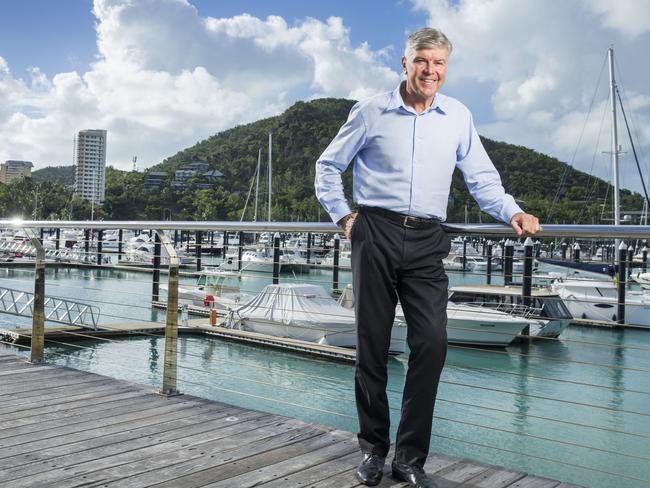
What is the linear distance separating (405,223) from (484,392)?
978cm

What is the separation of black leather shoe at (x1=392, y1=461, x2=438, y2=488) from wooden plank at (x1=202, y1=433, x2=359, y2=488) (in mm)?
295

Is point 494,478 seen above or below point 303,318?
above

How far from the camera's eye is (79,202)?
Result: 268 ft

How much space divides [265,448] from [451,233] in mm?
1074

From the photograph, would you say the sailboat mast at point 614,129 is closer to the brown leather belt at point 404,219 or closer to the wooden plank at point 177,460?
the wooden plank at point 177,460

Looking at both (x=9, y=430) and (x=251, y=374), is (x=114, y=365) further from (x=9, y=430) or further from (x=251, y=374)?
(x=9, y=430)

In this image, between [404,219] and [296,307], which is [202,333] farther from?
[404,219]

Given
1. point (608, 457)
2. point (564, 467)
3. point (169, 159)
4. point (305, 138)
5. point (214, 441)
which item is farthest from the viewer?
point (169, 159)

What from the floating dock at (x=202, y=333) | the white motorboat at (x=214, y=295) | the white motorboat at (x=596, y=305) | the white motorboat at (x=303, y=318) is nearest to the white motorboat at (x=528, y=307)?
the white motorboat at (x=596, y=305)

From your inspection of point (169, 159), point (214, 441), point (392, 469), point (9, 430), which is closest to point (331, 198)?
point (392, 469)

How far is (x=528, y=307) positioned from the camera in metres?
15.6

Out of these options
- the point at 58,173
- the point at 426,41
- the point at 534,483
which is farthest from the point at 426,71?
the point at 58,173

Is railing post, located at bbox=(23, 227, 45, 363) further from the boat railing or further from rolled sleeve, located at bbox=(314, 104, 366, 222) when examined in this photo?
the boat railing

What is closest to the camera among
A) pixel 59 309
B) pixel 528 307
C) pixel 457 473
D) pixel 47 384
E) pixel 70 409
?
pixel 457 473
